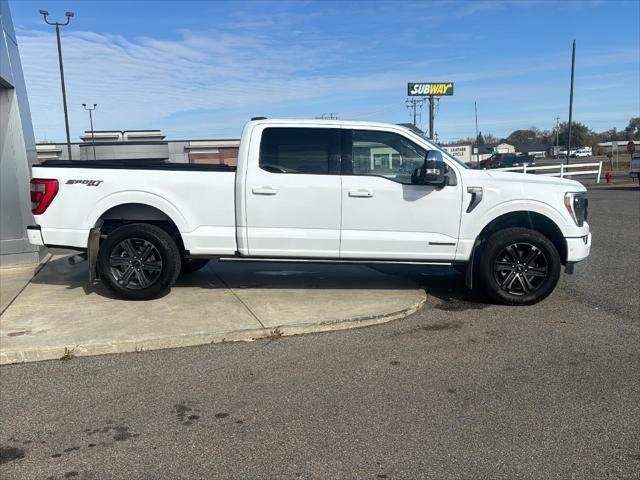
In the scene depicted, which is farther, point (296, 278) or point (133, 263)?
point (296, 278)

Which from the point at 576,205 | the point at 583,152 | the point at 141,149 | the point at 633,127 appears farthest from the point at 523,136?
the point at 576,205

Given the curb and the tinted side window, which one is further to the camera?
the tinted side window

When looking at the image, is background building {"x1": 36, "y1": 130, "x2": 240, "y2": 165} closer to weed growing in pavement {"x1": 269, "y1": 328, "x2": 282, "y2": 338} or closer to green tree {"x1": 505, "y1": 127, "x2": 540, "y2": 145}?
weed growing in pavement {"x1": 269, "y1": 328, "x2": 282, "y2": 338}

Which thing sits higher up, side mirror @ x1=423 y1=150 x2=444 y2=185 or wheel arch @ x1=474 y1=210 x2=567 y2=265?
side mirror @ x1=423 y1=150 x2=444 y2=185

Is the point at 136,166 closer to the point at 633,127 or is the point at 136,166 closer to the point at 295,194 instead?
the point at 295,194

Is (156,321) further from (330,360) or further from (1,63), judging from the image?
(1,63)

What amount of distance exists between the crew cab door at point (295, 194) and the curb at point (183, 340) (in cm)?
96

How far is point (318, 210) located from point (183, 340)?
6.73 feet

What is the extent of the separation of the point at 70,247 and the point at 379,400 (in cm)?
422

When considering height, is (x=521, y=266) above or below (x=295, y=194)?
below

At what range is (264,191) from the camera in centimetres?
602

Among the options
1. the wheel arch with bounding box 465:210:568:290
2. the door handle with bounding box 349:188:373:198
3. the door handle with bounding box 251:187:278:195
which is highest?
the door handle with bounding box 251:187:278:195

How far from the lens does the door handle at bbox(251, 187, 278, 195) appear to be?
19.8ft

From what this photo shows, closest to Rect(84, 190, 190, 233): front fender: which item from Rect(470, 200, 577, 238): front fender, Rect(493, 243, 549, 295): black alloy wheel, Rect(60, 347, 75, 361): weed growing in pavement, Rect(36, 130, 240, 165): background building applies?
Rect(60, 347, 75, 361): weed growing in pavement
